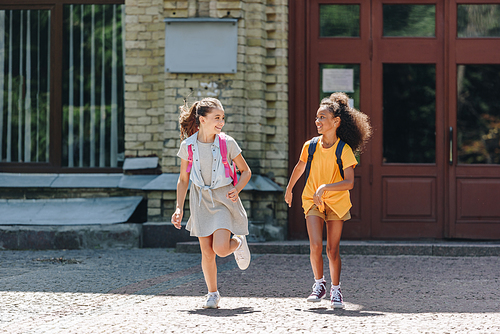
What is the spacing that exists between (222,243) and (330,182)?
37.1 inches

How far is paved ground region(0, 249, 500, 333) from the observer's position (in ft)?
14.3

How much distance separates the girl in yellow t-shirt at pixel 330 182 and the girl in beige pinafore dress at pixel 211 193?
486 mm

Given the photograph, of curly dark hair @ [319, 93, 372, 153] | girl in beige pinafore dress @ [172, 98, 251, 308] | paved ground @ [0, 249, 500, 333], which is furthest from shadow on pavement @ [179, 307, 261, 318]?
curly dark hair @ [319, 93, 372, 153]

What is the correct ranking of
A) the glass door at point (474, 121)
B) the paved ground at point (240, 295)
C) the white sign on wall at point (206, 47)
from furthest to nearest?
the glass door at point (474, 121)
the white sign on wall at point (206, 47)
the paved ground at point (240, 295)

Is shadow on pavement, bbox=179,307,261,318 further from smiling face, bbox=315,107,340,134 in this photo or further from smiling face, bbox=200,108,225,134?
smiling face, bbox=315,107,340,134

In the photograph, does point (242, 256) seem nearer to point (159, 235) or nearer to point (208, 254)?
point (208, 254)

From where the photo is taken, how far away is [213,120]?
5020mm

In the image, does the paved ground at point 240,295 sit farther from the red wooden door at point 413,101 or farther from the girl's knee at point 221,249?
the red wooden door at point 413,101

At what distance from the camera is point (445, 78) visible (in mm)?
9109

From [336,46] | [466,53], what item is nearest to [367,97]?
[336,46]

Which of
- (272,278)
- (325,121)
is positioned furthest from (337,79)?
(325,121)

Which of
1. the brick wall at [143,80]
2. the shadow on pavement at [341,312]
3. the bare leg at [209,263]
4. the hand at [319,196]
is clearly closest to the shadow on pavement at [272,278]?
the shadow on pavement at [341,312]

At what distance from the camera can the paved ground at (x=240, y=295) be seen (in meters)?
4.35

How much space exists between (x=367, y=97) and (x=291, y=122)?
41.9 inches
